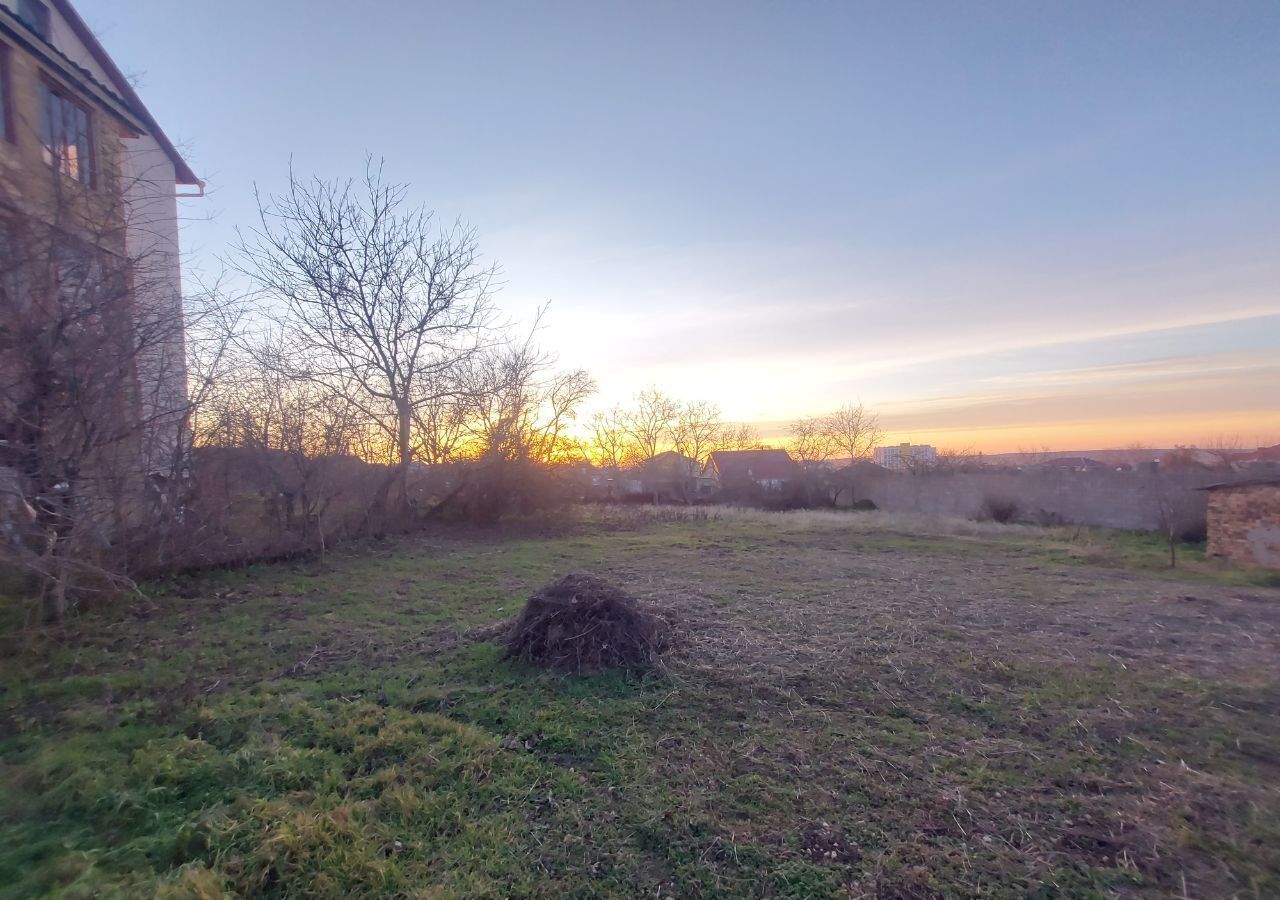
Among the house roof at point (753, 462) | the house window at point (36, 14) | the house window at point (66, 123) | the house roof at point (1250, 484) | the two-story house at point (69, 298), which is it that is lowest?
the house roof at point (1250, 484)

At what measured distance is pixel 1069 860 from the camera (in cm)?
252

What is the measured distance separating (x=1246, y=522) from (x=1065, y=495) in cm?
776

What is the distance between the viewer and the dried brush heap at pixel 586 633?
4.73 m

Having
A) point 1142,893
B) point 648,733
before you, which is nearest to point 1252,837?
point 1142,893

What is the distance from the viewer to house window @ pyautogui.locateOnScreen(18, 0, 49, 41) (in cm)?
903

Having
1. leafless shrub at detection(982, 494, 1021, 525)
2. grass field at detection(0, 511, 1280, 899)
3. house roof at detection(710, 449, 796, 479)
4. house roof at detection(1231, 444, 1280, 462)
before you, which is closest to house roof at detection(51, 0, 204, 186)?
grass field at detection(0, 511, 1280, 899)

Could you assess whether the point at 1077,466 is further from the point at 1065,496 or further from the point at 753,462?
the point at 753,462

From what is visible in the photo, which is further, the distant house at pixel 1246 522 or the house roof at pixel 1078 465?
the house roof at pixel 1078 465

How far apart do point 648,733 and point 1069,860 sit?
206cm

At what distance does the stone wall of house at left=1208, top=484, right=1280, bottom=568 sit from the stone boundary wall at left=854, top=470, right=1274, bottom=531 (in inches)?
19.3

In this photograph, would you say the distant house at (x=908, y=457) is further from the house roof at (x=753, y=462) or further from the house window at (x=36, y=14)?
the house window at (x=36, y=14)

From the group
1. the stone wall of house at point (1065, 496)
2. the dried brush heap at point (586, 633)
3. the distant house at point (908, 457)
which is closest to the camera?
the dried brush heap at point (586, 633)

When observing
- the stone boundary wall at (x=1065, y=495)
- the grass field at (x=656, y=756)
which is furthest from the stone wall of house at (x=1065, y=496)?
the grass field at (x=656, y=756)

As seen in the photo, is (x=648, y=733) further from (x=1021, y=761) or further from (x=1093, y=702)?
(x=1093, y=702)
